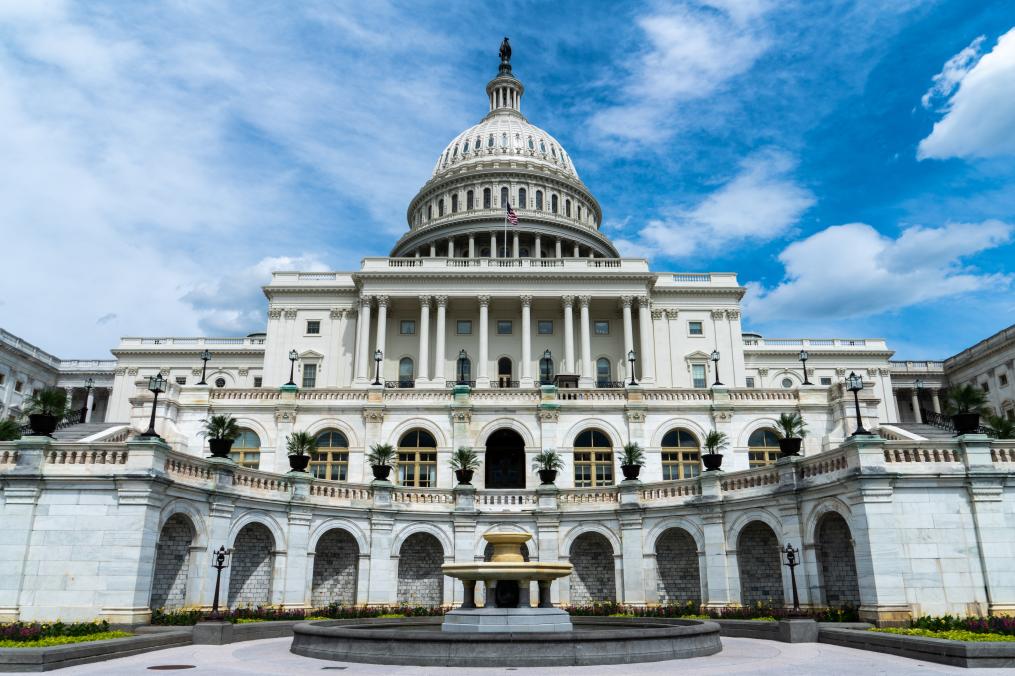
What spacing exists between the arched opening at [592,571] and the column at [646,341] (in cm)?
3844

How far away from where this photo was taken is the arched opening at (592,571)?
35.8 metres

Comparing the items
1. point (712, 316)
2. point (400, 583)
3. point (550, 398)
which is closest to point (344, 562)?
point (400, 583)

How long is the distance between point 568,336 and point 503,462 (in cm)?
2932

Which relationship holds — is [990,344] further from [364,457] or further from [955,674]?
[955,674]

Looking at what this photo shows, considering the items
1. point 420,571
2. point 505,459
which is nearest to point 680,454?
point 505,459

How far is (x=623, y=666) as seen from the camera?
17.9 meters

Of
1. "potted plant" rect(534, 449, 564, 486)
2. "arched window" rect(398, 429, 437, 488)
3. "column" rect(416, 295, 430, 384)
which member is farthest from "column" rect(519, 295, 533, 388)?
"potted plant" rect(534, 449, 564, 486)

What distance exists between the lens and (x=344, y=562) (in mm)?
34844

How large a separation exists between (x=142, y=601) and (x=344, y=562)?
37.2 ft

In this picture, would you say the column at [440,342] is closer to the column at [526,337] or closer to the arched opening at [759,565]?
the column at [526,337]

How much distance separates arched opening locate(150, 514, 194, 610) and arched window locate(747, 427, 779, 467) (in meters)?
33.2

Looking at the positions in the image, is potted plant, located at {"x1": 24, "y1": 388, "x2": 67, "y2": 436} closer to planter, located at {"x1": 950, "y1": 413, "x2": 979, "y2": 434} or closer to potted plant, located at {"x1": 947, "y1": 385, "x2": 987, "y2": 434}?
planter, located at {"x1": 950, "y1": 413, "x2": 979, "y2": 434}

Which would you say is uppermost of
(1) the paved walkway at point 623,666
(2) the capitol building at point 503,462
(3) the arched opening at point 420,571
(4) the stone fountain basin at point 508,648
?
(2) the capitol building at point 503,462

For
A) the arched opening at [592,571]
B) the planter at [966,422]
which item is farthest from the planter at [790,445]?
the arched opening at [592,571]
